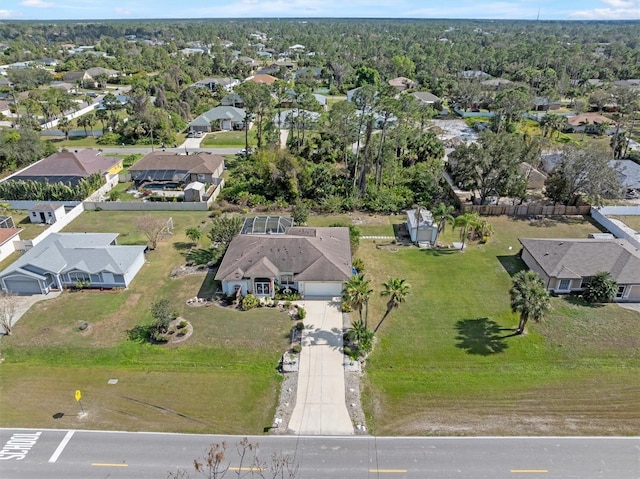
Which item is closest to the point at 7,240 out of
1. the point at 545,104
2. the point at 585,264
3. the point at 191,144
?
the point at 191,144

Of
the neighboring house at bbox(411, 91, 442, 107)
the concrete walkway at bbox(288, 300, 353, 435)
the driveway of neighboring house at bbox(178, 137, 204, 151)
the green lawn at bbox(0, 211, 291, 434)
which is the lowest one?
the green lawn at bbox(0, 211, 291, 434)

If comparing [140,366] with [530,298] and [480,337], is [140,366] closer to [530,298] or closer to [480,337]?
[480,337]

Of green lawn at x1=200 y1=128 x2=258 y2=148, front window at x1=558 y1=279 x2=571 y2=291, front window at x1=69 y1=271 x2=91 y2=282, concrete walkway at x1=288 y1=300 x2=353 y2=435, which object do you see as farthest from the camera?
green lawn at x1=200 y1=128 x2=258 y2=148

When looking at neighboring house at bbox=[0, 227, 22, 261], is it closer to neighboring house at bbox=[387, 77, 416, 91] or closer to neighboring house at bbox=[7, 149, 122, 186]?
neighboring house at bbox=[7, 149, 122, 186]

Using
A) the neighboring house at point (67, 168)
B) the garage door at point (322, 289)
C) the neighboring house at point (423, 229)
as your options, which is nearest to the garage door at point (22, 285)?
the garage door at point (322, 289)

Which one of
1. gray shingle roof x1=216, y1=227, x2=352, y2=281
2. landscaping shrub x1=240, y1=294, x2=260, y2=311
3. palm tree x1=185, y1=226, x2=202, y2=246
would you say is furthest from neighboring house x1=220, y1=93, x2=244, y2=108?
landscaping shrub x1=240, y1=294, x2=260, y2=311


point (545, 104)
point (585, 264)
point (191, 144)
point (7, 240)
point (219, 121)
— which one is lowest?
point (191, 144)
